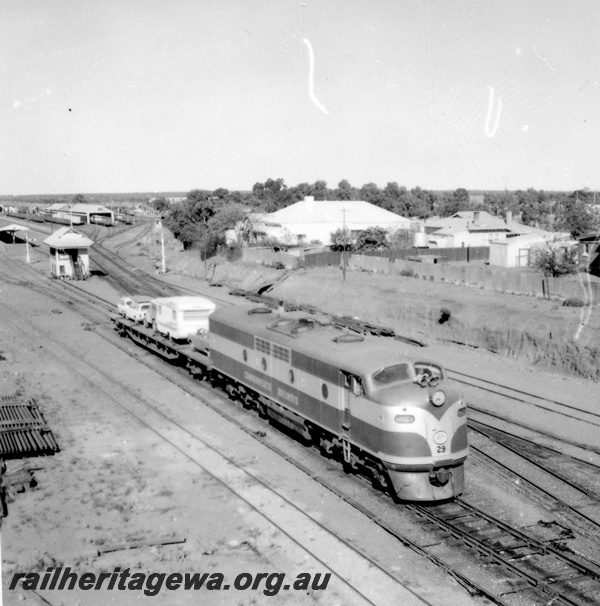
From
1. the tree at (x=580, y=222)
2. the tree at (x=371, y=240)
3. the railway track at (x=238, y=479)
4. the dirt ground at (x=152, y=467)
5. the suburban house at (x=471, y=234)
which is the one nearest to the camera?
the railway track at (x=238, y=479)

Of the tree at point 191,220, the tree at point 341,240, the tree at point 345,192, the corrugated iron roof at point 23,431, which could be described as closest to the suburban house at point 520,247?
the tree at point 341,240

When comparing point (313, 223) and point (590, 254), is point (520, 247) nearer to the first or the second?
point (590, 254)

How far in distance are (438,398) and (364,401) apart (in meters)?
1.94

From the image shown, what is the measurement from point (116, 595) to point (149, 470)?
21.3 feet

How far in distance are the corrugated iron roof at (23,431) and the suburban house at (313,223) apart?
179 ft

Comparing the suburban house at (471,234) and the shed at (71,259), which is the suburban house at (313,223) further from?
the shed at (71,259)

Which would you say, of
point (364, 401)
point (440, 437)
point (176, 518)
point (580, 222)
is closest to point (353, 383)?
point (364, 401)

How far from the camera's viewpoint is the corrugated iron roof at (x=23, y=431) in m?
21.0

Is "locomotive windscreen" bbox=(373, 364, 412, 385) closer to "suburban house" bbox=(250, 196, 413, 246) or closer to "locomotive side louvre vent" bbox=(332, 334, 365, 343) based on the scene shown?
"locomotive side louvre vent" bbox=(332, 334, 365, 343)

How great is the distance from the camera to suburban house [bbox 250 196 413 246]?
79438 mm

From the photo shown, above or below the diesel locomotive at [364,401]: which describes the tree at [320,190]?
above

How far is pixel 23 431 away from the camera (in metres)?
22.4

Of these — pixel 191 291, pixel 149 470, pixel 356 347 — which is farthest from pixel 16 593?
pixel 191 291

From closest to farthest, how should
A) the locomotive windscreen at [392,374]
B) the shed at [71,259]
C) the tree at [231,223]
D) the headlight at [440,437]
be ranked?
the headlight at [440,437] < the locomotive windscreen at [392,374] < the shed at [71,259] < the tree at [231,223]
